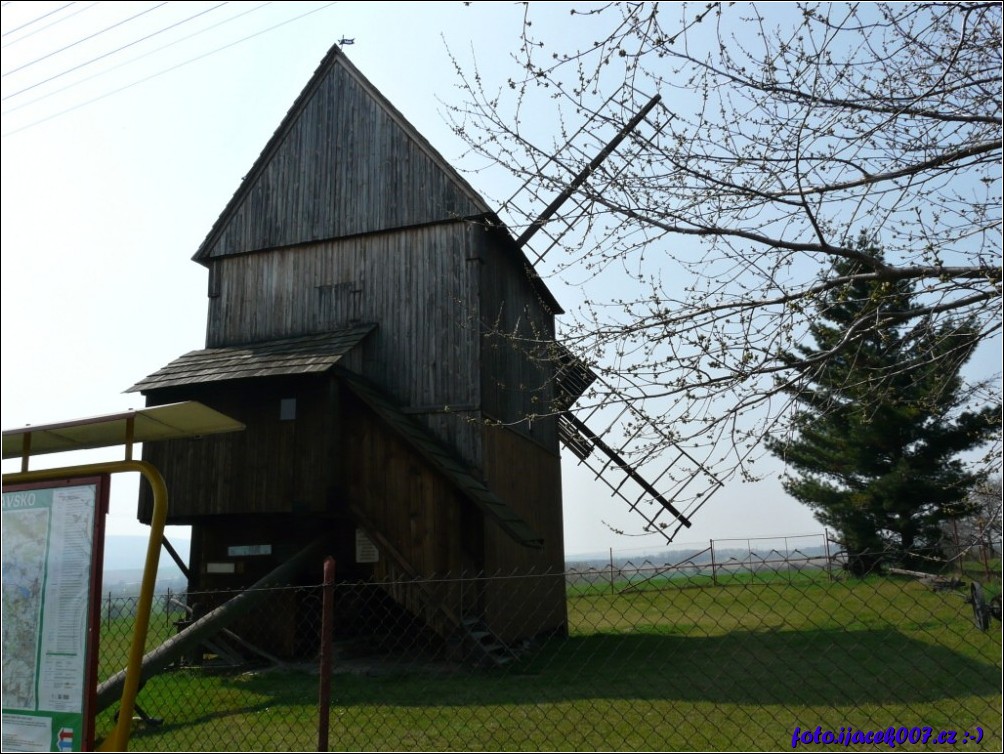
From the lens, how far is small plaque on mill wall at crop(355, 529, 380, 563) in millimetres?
13672

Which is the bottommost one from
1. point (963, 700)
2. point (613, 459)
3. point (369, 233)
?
point (963, 700)

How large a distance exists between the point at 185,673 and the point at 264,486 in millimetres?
Result: 3179

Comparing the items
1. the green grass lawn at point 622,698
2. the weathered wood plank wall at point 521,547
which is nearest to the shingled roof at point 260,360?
the weathered wood plank wall at point 521,547

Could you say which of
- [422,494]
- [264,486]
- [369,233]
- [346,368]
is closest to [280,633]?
[264,486]

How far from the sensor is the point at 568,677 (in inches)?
445

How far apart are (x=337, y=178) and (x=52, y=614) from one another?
12.4 m

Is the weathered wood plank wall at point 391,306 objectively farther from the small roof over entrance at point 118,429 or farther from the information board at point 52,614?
the information board at point 52,614

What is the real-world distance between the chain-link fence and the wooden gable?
22.0ft

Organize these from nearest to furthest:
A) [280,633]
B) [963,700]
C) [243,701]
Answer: [963,700] < [243,701] < [280,633]

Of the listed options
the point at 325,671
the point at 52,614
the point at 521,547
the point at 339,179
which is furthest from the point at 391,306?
the point at 52,614

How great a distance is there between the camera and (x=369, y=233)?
15.4 meters

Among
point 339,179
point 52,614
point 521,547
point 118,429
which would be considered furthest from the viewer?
point 521,547

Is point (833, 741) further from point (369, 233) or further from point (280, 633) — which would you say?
point (369, 233)

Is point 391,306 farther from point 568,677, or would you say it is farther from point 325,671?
point 325,671
